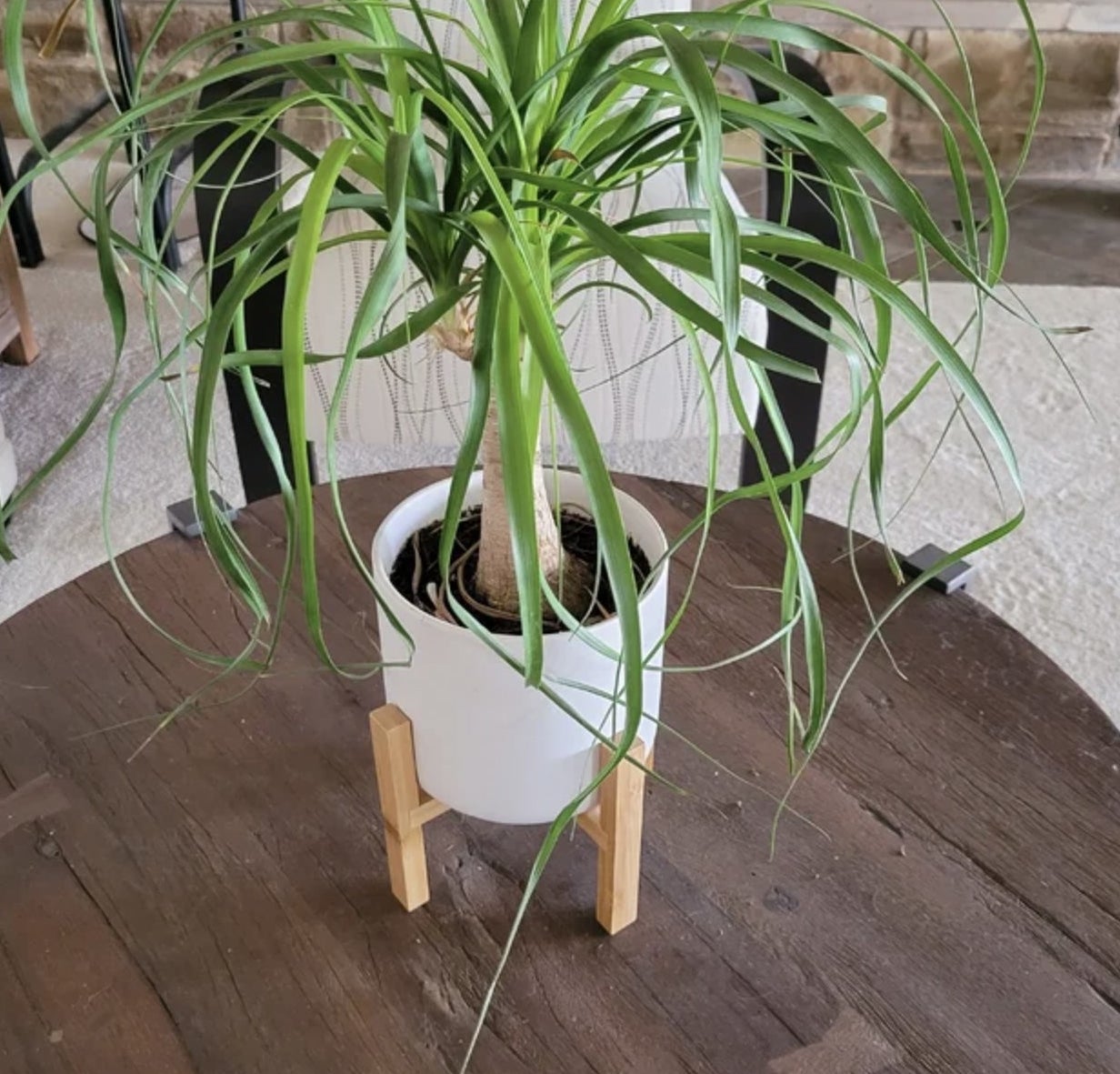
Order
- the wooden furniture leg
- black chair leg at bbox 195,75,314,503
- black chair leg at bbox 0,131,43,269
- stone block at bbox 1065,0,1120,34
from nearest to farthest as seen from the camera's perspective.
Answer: black chair leg at bbox 195,75,314,503, the wooden furniture leg, black chair leg at bbox 0,131,43,269, stone block at bbox 1065,0,1120,34

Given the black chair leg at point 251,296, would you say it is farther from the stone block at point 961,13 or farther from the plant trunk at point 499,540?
the stone block at point 961,13

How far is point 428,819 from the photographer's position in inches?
33.0

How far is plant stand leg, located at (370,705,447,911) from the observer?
31.3 inches

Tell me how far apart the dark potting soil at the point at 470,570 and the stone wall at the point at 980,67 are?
1997mm

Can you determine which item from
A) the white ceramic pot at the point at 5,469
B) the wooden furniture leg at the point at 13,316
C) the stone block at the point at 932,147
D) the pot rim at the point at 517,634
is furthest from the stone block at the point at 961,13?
the pot rim at the point at 517,634

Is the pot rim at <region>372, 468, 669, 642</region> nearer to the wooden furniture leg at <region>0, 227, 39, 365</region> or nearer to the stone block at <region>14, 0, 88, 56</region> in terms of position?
the wooden furniture leg at <region>0, 227, 39, 365</region>

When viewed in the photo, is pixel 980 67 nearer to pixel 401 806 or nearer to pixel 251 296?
pixel 251 296

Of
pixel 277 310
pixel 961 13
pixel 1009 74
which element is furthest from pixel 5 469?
pixel 1009 74

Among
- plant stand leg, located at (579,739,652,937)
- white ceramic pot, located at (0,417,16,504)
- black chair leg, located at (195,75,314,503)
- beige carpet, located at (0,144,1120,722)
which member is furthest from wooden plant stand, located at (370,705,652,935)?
white ceramic pot, located at (0,417,16,504)

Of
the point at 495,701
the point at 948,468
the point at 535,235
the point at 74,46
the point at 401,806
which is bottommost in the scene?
the point at 948,468

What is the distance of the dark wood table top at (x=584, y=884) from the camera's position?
755 mm

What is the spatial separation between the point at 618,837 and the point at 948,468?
51.1 inches

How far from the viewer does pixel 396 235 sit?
496mm

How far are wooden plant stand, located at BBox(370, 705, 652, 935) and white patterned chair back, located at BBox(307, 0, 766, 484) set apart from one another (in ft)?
1.89
